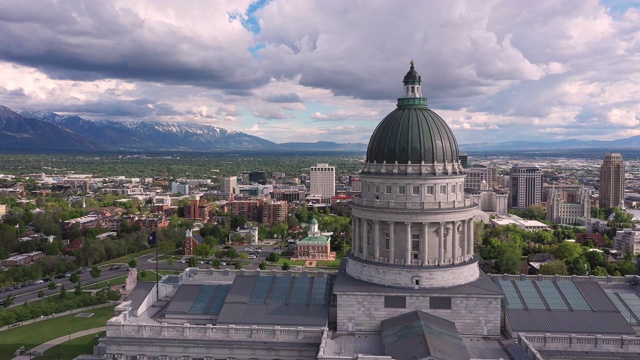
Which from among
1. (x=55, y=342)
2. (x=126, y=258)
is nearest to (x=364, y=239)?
(x=55, y=342)

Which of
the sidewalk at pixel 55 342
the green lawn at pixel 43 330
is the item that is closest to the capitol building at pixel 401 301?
the sidewalk at pixel 55 342

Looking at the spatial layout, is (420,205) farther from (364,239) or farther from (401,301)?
(401,301)

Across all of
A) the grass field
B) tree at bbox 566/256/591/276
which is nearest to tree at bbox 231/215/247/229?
the grass field

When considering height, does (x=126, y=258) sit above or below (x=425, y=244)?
below

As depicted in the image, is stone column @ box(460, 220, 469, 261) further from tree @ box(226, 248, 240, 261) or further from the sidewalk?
tree @ box(226, 248, 240, 261)

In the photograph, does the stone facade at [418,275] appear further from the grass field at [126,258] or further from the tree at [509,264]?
the grass field at [126,258]

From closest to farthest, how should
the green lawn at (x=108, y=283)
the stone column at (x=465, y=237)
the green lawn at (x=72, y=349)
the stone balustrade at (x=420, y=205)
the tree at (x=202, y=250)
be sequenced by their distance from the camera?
1. the stone balustrade at (x=420, y=205)
2. the stone column at (x=465, y=237)
3. the green lawn at (x=72, y=349)
4. the green lawn at (x=108, y=283)
5. the tree at (x=202, y=250)
